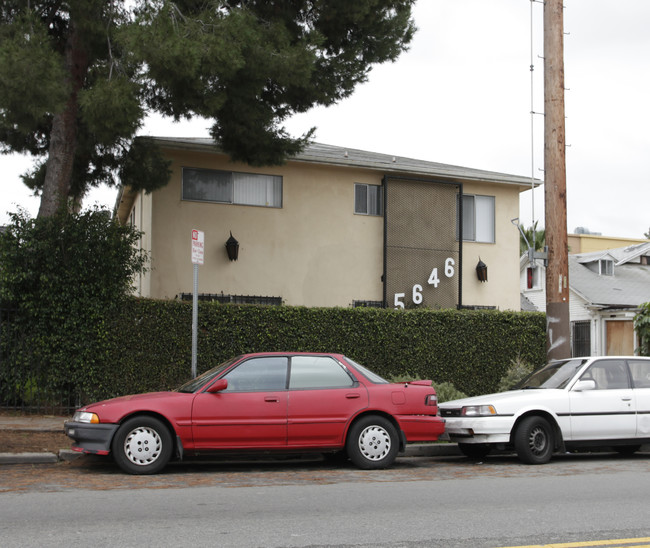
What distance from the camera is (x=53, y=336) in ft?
45.4

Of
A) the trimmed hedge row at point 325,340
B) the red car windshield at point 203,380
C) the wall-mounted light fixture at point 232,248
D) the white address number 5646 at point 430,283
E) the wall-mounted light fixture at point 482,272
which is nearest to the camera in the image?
the red car windshield at point 203,380

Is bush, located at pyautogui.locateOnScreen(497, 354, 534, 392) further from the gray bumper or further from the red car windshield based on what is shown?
the gray bumper

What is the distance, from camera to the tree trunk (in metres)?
15.1

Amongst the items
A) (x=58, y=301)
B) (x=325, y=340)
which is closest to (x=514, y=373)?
(x=325, y=340)

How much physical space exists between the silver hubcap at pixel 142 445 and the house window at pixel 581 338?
27.0m

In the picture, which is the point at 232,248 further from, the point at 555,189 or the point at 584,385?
the point at 584,385

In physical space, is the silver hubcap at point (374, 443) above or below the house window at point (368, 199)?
below

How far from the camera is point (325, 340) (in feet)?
51.5

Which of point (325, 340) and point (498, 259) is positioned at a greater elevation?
point (498, 259)

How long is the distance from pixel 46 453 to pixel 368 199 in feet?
42.9

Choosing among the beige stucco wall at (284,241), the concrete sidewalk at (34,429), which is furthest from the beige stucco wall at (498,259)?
the concrete sidewalk at (34,429)

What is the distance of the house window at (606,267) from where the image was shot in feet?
123


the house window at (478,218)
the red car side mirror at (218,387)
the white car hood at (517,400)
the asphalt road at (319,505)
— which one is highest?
the house window at (478,218)

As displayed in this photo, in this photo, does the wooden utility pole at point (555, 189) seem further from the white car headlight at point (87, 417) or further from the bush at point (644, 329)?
the white car headlight at point (87, 417)
